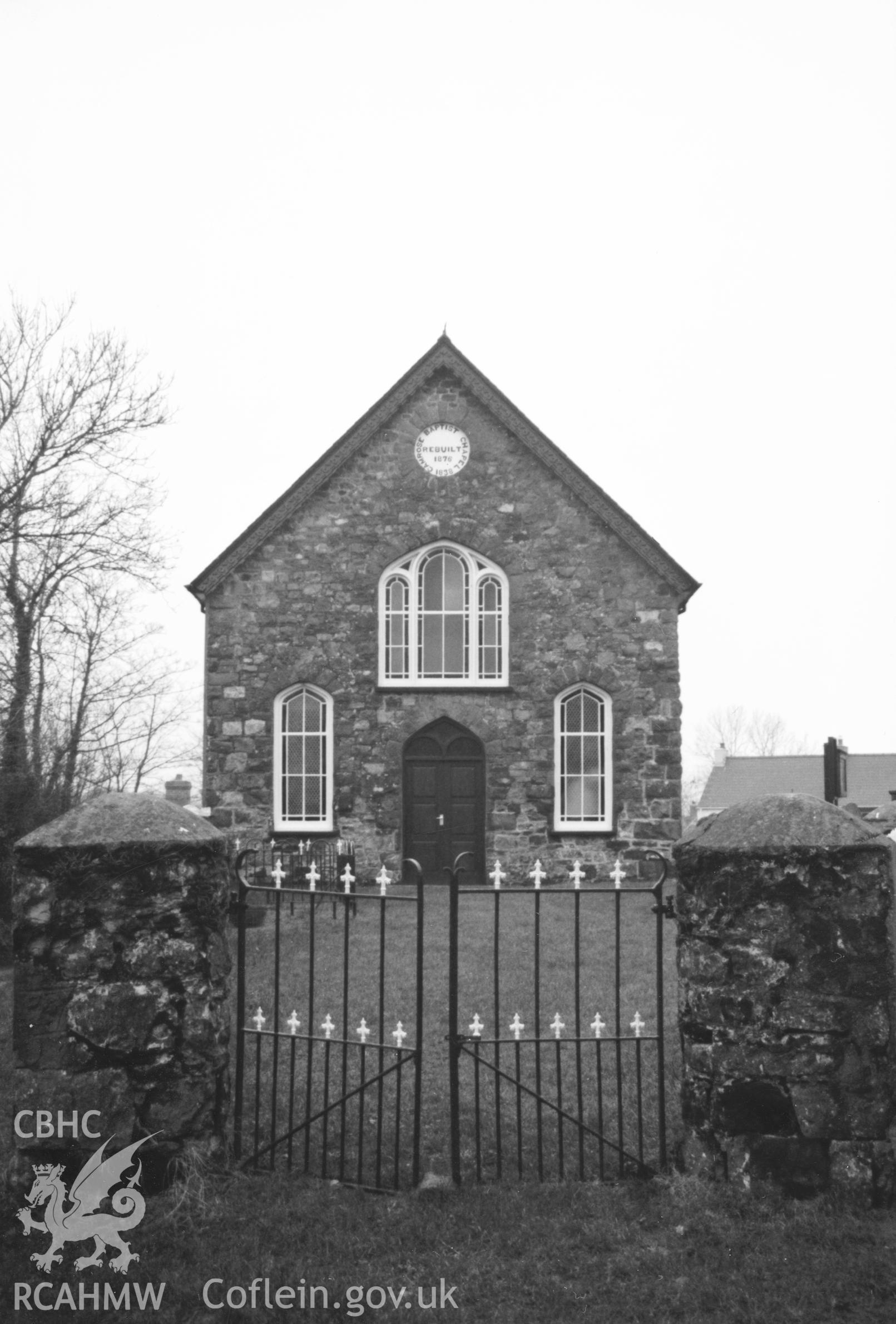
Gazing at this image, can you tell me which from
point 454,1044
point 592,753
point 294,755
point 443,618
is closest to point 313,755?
point 294,755

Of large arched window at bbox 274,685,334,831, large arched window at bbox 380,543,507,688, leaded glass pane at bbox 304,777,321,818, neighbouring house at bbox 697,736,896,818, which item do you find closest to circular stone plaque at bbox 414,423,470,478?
large arched window at bbox 380,543,507,688

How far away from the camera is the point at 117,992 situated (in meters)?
5.09

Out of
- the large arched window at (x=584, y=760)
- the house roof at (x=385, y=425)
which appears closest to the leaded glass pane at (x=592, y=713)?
the large arched window at (x=584, y=760)

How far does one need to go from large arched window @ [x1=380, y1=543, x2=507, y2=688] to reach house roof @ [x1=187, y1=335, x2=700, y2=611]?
1.88 m

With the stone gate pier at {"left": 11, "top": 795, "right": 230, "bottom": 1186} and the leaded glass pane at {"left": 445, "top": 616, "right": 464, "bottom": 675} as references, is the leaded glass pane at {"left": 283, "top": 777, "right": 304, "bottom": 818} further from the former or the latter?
the stone gate pier at {"left": 11, "top": 795, "right": 230, "bottom": 1186}

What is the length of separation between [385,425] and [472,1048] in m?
12.6

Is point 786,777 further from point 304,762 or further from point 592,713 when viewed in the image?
point 304,762

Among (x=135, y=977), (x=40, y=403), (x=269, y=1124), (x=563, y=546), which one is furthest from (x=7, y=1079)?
(x=40, y=403)

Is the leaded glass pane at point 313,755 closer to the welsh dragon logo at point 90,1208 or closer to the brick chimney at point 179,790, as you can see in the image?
the brick chimney at point 179,790

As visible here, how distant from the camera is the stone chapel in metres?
17.9

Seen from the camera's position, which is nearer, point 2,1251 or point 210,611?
point 2,1251

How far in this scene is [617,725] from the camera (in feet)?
59.3

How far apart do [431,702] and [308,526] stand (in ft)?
11.4

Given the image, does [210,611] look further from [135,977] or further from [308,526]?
[135,977]
